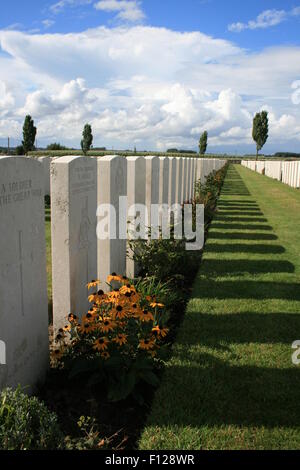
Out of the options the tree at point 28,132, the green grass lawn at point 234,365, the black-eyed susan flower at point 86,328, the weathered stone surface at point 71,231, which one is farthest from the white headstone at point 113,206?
the tree at point 28,132

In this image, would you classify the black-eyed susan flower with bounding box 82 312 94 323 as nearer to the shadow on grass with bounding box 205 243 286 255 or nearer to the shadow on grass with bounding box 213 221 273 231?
the shadow on grass with bounding box 205 243 286 255

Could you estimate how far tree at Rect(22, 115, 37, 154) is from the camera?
42938 millimetres

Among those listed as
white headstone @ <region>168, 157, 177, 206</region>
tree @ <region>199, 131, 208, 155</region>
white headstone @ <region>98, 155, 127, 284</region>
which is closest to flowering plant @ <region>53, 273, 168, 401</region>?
white headstone @ <region>98, 155, 127, 284</region>

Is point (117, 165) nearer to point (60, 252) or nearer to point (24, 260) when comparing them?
point (60, 252)

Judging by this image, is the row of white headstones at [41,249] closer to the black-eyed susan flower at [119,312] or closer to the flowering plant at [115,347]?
the flowering plant at [115,347]

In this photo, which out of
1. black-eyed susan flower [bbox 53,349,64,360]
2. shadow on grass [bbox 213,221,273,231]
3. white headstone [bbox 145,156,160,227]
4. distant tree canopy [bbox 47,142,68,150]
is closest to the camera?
black-eyed susan flower [bbox 53,349,64,360]

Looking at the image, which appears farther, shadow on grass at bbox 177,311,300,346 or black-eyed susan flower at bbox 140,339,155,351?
shadow on grass at bbox 177,311,300,346

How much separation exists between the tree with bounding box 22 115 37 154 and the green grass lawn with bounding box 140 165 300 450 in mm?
39329

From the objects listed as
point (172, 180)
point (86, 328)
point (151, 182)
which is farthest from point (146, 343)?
point (172, 180)

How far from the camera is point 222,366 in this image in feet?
11.9

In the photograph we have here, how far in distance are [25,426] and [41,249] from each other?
141cm

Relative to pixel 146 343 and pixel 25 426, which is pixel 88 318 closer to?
pixel 146 343

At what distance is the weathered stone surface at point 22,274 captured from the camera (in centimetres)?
278

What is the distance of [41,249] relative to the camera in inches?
131
